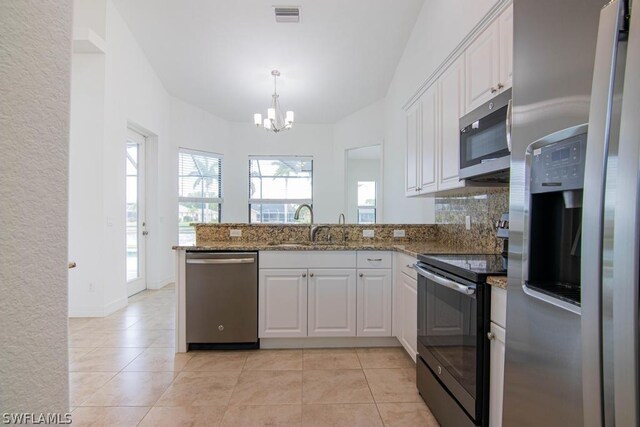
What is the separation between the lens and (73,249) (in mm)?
3736

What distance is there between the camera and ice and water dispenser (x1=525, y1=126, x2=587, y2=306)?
2.59 feet

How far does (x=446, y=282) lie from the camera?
1631 mm

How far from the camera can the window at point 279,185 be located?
22.6 feet

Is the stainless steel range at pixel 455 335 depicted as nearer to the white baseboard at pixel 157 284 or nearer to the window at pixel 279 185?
the white baseboard at pixel 157 284

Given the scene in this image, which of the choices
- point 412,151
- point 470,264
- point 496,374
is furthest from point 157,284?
point 496,374

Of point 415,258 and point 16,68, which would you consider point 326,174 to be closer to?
point 415,258

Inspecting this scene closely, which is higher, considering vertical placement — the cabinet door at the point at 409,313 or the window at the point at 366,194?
the window at the point at 366,194

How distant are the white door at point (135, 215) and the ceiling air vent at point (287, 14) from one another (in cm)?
→ 264

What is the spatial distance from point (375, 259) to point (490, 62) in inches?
65.3

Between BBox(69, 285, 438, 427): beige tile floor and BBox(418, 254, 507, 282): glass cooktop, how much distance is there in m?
0.91

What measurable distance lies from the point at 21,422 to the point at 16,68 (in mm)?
557

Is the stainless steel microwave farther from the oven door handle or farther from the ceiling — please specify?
the ceiling

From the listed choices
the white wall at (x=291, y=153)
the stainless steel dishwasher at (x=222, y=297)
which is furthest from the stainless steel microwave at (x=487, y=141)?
the white wall at (x=291, y=153)

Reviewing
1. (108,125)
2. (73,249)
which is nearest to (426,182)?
(108,125)
